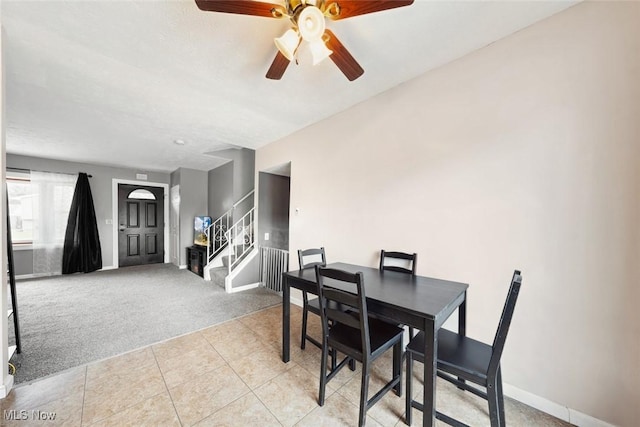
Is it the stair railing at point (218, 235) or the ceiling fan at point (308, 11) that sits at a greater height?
the ceiling fan at point (308, 11)

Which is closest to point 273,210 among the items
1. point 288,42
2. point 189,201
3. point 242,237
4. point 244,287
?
point 242,237

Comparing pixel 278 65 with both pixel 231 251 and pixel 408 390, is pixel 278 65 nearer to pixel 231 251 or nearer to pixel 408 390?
pixel 408 390

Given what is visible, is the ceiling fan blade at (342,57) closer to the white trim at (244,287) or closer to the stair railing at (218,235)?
the white trim at (244,287)

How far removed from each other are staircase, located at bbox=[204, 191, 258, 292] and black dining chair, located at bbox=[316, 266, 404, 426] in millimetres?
2719

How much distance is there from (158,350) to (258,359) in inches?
39.5

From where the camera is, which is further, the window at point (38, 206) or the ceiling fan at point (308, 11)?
the window at point (38, 206)

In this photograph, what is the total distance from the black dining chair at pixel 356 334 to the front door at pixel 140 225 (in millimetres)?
6139

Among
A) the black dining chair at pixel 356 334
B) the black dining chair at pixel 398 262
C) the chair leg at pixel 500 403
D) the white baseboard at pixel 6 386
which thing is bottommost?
the white baseboard at pixel 6 386

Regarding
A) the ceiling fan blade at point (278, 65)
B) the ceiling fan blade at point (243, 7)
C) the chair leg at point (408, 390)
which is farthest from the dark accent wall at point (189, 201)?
the chair leg at point (408, 390)

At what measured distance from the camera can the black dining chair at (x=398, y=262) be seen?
6.86 ft

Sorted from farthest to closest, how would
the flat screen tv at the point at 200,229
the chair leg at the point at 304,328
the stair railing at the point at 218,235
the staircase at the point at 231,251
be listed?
the flat screen tv at the point at 200,229 → the stair railing at the point at 218,235 → the staircase at the point at 231,251 → the chair leg at the point at 304,328

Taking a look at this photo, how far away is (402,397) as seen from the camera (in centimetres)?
A: 169

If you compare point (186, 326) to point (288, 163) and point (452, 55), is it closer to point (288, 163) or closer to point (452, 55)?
point (288, 163)

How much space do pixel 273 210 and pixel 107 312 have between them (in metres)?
2.80
